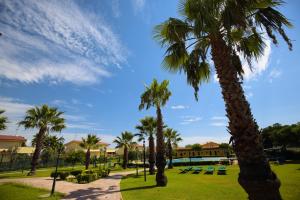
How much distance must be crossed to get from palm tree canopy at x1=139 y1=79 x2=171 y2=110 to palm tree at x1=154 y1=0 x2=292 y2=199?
11.5 metres

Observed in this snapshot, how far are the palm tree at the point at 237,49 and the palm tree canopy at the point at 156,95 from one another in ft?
37.9

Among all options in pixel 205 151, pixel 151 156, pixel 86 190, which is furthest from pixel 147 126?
pixel 205 151

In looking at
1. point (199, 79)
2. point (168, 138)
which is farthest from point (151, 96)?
point (168, 138)

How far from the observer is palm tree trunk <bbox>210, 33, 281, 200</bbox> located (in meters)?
5.24

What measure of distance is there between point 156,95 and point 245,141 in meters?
16.2

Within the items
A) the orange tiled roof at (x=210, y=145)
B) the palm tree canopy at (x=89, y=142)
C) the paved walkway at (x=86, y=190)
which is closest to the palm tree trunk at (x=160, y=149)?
the paved walkway at (x=86, y=190)

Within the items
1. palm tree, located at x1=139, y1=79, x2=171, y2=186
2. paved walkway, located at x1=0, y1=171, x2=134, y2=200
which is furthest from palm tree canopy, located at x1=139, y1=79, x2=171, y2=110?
paved walkway, located at x1=0, y1=171, x2=134, y2=200

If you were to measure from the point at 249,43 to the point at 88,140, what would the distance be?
42207mm

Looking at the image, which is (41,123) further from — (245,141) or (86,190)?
(245,141)

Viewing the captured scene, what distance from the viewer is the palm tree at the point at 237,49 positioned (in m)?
5.48

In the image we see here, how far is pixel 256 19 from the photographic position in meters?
7.47

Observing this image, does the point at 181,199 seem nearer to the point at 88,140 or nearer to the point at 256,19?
the point at 256,19

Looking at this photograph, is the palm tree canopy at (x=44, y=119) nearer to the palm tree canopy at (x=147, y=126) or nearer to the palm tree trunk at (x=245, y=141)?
the palm tree canopy at (x=147, y=126)

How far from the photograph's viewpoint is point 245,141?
5.75 metres
